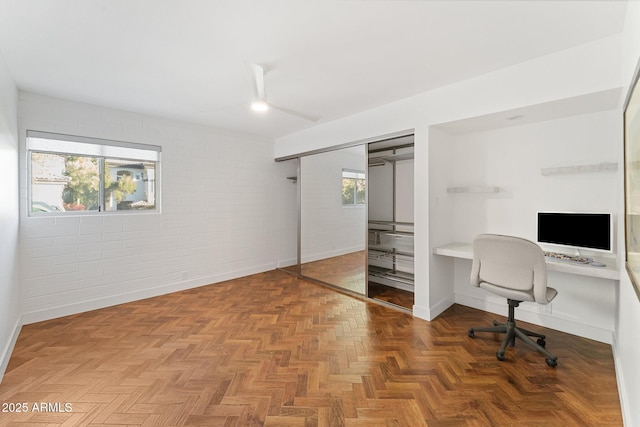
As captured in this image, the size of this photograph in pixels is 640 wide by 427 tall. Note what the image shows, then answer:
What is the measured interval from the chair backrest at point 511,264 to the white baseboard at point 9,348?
4056 mm

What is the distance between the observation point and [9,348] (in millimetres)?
2529

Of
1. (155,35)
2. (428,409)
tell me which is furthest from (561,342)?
(155,35)

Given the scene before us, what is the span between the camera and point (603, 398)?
6.31 feet

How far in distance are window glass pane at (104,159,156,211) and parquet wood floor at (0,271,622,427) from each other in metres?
1.46

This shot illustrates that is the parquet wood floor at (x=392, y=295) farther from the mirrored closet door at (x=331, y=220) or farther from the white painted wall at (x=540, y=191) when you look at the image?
the white painted wall at (x=540, y=191)

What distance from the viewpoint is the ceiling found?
181 cm

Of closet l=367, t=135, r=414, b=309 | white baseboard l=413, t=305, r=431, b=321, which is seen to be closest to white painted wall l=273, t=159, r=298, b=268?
closet l=367, t=135, r=414, b=309

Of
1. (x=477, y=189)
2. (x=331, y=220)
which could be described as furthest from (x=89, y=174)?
(x=477, y=189)

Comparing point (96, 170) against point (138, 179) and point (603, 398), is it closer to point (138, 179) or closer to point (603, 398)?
point (138, 179)

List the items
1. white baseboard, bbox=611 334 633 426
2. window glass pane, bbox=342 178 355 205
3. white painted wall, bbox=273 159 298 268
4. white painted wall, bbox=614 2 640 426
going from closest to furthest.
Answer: white painted wall, bbox=614 2 640 426, white baseboard, bbox=611 334 633 426, window glass pane, bbox=342 178 355 205, white painted wall, bbox=273 159 298 268

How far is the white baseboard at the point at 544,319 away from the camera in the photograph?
2.68 metres

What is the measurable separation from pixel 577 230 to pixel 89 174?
5.49 metres

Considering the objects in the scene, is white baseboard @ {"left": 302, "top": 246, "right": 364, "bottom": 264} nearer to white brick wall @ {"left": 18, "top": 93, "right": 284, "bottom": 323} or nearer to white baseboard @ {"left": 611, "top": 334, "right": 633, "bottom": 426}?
white brick wall @ {"left": 18, "top": 93, "right": 284, "bottom": 323}

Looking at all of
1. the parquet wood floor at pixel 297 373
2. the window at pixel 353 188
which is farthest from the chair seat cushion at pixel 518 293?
the window at pixel 353 188
